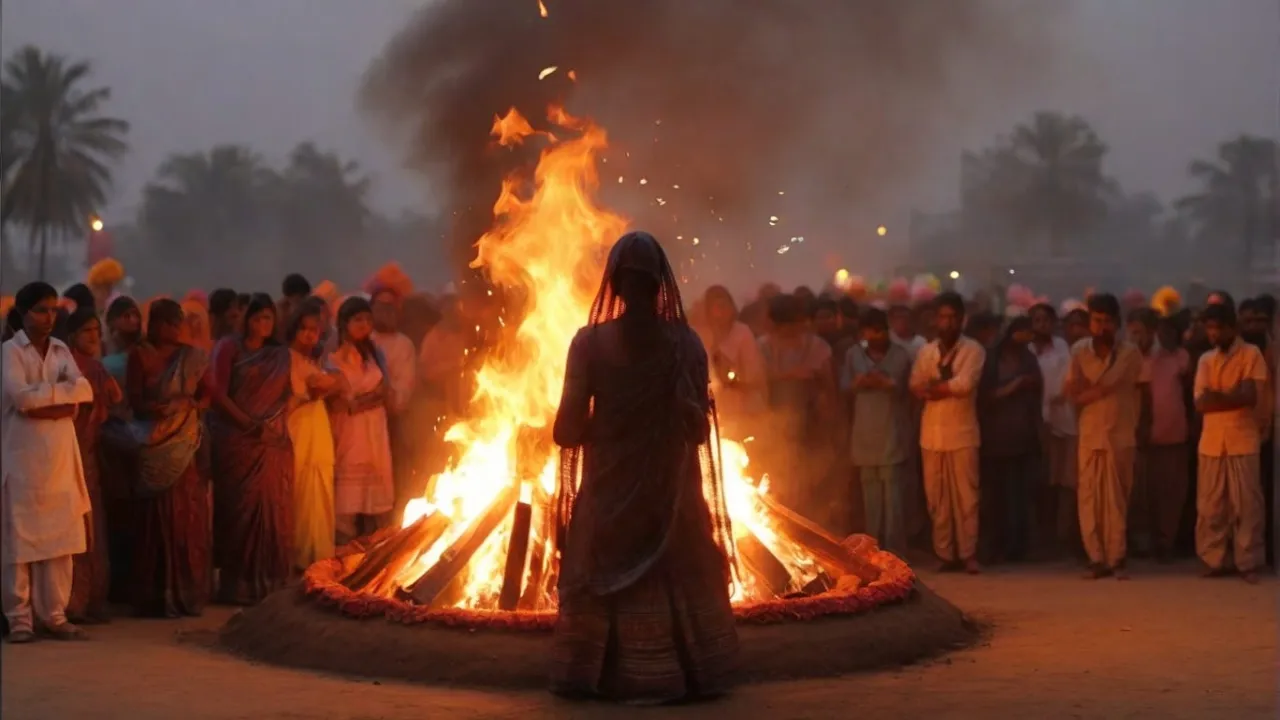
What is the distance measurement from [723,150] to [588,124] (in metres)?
3.32

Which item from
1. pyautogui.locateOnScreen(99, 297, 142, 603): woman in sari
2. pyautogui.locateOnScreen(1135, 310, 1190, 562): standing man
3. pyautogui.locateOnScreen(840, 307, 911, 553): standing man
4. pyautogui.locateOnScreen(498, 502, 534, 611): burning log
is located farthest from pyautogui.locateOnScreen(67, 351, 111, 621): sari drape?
pyautogui.locateOnScreen(1135, 310, 1190, 562): standing man

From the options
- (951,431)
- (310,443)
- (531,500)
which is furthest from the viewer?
(951,431)

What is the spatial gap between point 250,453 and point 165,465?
0.68 m

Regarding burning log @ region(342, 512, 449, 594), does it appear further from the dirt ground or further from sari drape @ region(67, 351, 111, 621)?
sari drape @ region(67, 351, 111, 621)

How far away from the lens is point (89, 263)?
60.1ft

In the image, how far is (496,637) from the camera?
8117 millimetres

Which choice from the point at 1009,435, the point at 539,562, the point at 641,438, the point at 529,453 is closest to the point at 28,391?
the point at 529,453

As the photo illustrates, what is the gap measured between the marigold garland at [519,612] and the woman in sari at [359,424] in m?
2.54

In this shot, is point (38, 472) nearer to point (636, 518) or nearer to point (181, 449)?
point (181, 449)

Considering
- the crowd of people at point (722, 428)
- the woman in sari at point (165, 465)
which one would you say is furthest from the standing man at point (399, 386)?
the woman in sari at point (165, 465)

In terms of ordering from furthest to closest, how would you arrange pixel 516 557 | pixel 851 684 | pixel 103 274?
pixel 103 274
pixel 516 557
pixel 851 684

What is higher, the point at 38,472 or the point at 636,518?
the point at 38,472

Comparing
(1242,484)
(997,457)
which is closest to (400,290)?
(997,457)

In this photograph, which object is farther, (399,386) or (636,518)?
(399,386)
